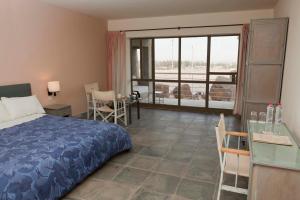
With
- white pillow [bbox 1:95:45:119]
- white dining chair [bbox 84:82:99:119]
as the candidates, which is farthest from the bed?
white dining chair [bbox 84:82:99:119]

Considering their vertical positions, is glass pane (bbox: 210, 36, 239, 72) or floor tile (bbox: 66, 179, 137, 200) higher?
glass pane (bbox: 210, 36, 239, 72)

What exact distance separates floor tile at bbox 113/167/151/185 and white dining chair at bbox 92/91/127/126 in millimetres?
1851

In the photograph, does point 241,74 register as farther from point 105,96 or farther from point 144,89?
point 105,96

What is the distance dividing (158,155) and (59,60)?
117 inches

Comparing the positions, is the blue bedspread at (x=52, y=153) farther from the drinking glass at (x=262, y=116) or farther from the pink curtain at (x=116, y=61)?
the pink curtain at (x=116, y=61)

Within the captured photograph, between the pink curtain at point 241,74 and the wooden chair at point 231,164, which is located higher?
the pink curtain at point 241,74

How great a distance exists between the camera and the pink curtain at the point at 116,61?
6266 millimetres

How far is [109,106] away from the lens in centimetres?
510

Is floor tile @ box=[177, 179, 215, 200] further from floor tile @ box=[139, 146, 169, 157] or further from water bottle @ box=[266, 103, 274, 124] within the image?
water bottle @ box=[266, 103, 274, 124]

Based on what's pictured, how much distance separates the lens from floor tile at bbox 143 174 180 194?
2.51 m

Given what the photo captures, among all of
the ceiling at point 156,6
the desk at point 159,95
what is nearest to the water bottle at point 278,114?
the ceiling at point 156,6

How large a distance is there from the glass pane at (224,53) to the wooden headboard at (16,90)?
13.9ft

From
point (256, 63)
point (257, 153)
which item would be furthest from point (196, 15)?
point (257, 153)

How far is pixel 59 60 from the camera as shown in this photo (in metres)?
4.77
